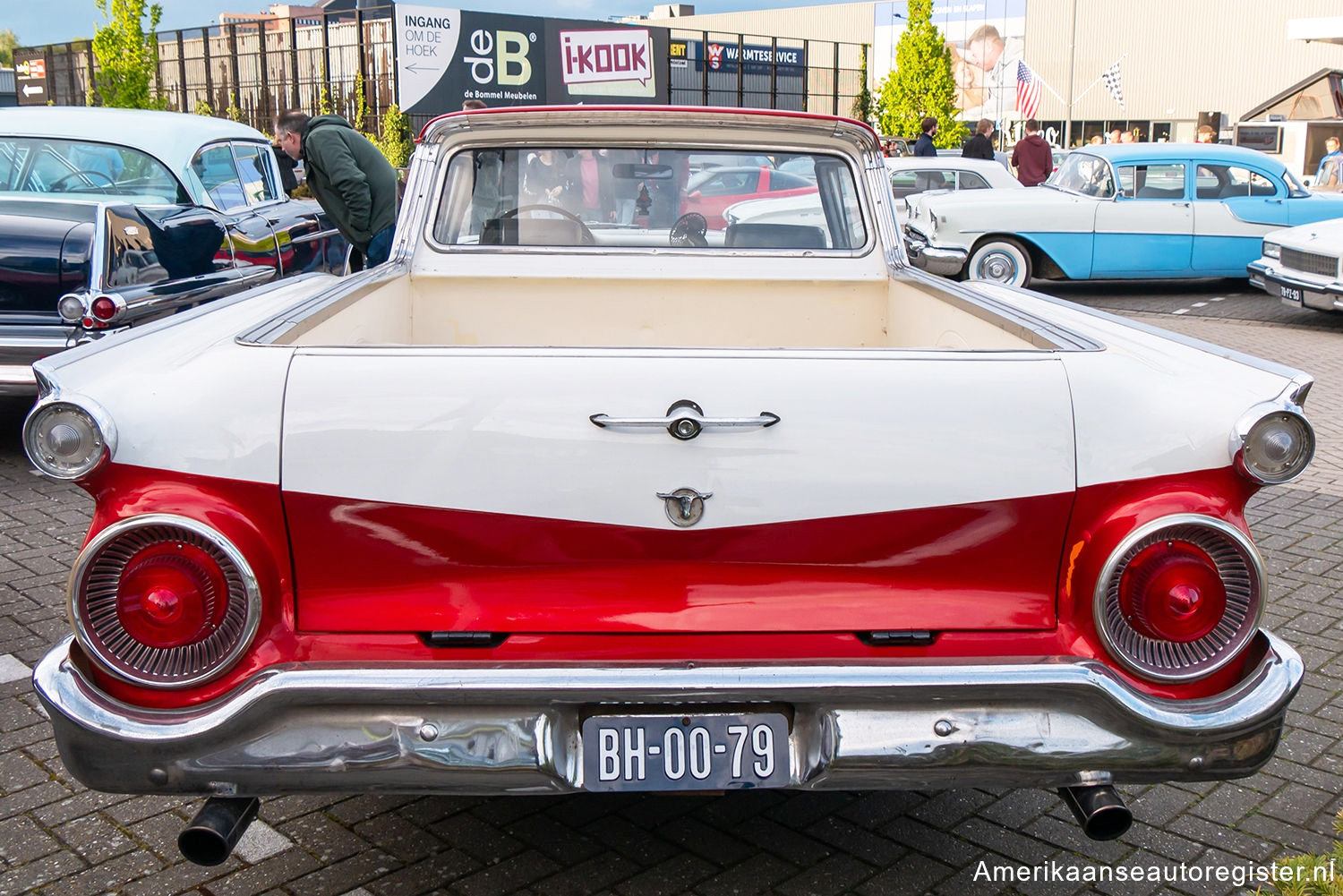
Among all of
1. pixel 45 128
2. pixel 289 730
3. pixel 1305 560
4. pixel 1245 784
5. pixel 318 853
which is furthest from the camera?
pixel 45 128

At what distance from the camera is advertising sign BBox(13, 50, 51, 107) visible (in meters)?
34.3

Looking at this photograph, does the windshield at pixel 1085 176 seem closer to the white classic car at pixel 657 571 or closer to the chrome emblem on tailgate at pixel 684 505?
the white classic car at pixel 657 571

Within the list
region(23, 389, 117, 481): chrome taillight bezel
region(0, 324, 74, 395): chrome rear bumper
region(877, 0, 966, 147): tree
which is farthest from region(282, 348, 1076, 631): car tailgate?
region(877, 0, 966, 147): tree

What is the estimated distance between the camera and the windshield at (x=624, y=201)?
13.3 feet

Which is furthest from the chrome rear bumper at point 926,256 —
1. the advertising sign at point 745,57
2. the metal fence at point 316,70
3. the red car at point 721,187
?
the advertising sign at point 745,57

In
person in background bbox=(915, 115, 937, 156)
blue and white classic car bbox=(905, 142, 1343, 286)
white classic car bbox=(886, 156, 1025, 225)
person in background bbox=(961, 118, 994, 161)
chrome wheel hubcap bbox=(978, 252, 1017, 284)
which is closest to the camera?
blue and white classic car bbox=(905, 142, 1343, 286)

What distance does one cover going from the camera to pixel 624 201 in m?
4.12

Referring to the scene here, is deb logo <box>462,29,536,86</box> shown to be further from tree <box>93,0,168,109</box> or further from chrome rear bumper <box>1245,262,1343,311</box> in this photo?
chrome rear bumper <box>1245,262,1343,311</box>

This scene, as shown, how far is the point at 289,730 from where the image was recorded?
6.73ft

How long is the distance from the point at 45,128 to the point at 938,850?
23.9 feet

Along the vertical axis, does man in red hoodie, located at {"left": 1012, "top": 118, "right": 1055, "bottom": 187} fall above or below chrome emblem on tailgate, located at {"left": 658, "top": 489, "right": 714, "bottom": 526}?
above

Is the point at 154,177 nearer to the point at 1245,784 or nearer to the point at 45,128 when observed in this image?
the point at 45,128

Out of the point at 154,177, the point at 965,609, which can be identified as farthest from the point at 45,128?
the point at 965,609

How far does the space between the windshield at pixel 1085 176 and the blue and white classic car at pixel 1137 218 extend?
0.6 inches
